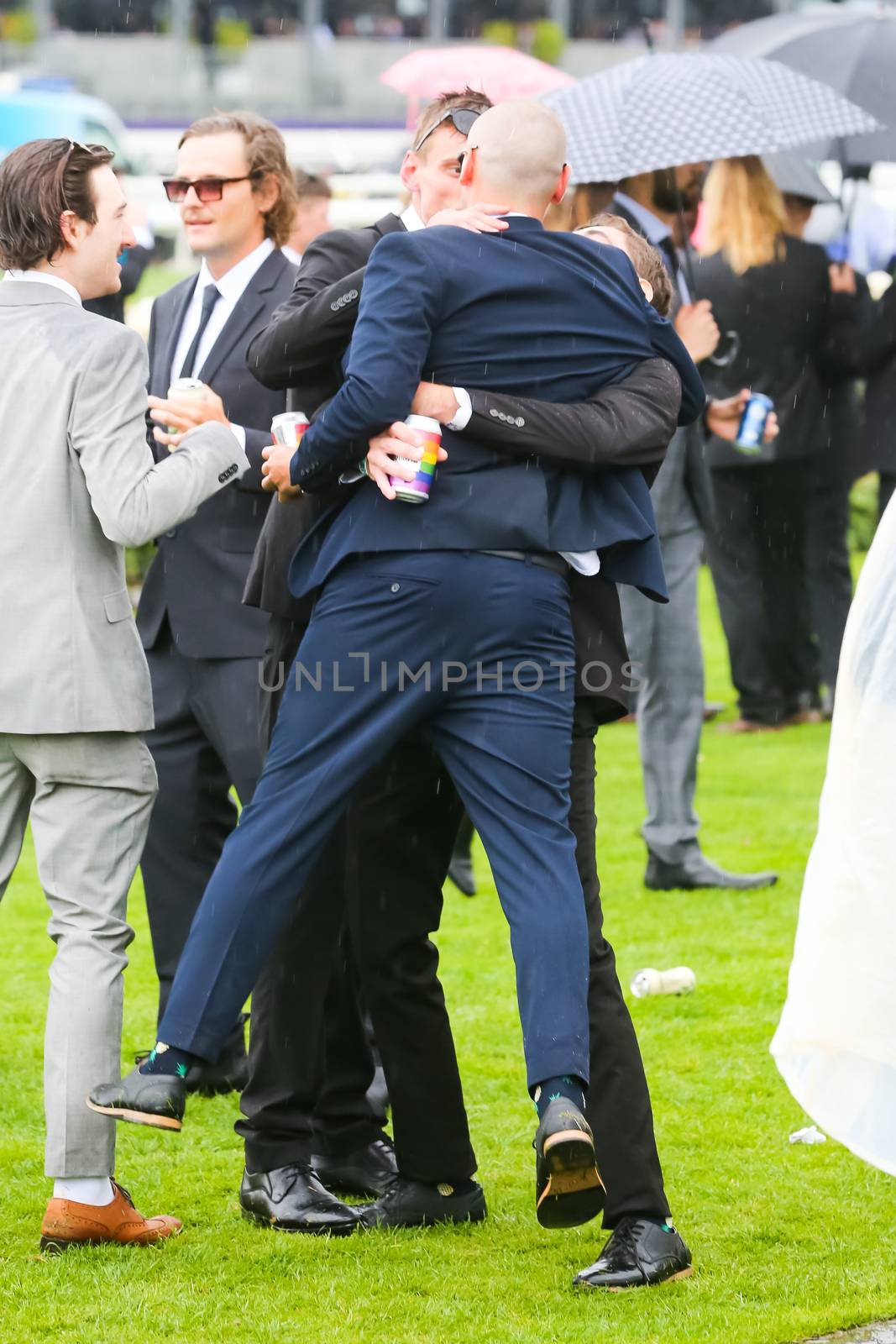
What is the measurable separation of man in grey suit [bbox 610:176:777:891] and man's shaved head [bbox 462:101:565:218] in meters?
3.38

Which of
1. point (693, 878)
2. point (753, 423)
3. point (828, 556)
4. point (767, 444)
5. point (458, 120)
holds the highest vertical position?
point (458, 120)

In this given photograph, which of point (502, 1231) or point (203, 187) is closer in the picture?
point (502, 1231)

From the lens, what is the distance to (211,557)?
16.2 feet

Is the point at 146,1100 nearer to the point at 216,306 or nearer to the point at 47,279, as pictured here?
the point at 47,279

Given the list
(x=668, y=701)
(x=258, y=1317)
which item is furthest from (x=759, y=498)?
(x=258, y=1317)

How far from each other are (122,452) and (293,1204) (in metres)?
1.62

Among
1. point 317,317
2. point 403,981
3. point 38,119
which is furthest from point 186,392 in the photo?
point 38,119

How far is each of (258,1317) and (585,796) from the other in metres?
1.16

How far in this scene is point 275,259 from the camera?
5.05m

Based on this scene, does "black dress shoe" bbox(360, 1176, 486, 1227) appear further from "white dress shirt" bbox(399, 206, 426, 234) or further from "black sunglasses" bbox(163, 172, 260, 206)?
"black sunglasses" bbox(163, 172, 260, 206)

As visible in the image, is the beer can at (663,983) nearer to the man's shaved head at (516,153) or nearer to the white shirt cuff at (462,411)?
the white shirt cuff at (462,411)

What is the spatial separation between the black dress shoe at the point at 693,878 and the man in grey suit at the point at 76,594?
3.64 metres

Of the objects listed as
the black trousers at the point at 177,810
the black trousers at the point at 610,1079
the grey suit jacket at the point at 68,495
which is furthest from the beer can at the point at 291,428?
the black trousers at the point at 177,810

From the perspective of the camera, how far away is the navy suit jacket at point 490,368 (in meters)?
3.49
